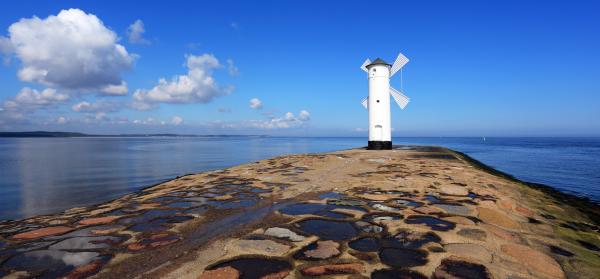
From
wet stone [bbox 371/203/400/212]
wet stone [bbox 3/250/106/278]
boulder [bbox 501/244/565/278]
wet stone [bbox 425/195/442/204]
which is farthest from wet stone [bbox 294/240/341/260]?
wet stone [bbox 425/195/442/204]

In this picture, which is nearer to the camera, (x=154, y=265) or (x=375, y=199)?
(x=154, y=265)

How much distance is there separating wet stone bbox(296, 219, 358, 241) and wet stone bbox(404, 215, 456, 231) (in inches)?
38.6

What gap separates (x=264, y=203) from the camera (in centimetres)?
613

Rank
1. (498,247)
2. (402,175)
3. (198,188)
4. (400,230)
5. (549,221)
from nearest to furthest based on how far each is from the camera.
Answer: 1. (498,247)
2. (400,230)
3. (549,221)
4. (198,188)
5. (402,175)

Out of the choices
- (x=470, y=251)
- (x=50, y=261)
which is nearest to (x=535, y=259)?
(x=470, y=251)

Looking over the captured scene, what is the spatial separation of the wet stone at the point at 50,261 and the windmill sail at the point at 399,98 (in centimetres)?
1983

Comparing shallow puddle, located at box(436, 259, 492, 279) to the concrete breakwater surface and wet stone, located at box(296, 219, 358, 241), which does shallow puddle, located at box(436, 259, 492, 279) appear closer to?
the concrete breakwater surface

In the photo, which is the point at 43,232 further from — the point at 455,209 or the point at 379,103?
the point at 379,103

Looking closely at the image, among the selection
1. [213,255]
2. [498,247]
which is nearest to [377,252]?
[498,247]

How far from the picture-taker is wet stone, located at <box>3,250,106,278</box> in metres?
3.20

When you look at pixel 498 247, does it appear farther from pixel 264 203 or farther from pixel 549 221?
pixel 264 203

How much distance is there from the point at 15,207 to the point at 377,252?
12.2m

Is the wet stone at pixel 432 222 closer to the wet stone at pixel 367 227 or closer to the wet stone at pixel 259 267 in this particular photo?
the wet stone at pixel 367 227

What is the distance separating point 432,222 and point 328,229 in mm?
1610
